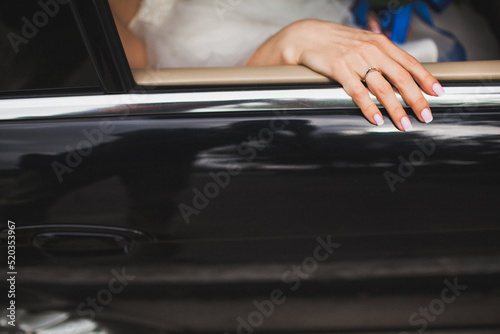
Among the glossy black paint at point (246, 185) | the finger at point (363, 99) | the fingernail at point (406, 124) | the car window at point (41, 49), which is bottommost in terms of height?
the glossy black paint at point (246, 185)

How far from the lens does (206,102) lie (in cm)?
110

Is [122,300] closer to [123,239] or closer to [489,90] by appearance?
[123,239]

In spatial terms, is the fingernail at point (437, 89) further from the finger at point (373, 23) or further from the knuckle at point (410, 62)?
the finger at point (373, 23)

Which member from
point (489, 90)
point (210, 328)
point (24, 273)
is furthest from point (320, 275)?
point (24, 273)

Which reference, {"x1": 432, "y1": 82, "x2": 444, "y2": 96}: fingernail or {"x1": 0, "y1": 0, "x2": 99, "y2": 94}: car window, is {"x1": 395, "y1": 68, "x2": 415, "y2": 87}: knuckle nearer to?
{"x1": 432, "y1": 82, "x2": 444, "y2": 96}: fingernail

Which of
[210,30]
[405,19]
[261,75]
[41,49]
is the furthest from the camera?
[405,19]

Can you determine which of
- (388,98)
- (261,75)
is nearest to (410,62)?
(388,98)

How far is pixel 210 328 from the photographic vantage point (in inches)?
52.2

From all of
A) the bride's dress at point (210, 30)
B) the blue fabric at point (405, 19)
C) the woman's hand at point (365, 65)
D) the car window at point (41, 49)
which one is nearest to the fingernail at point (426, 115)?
the woman's hand at point (365, 65)

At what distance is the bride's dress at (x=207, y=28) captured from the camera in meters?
1.56

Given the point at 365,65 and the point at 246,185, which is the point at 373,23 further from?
the point at 246,185

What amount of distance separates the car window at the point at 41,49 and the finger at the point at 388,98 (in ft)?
2.23

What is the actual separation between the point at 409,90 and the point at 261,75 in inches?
14.7

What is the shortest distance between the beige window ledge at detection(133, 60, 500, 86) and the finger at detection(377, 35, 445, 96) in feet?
0.20
